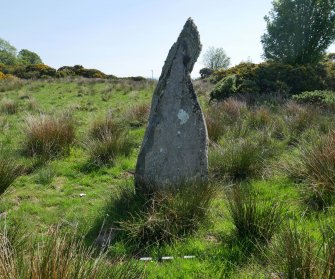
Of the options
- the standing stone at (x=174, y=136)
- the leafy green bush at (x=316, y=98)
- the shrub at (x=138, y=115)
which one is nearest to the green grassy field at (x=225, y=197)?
the standing stone at (x=174, y=136)

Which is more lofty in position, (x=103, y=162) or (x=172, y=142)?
(x=172, y=142)

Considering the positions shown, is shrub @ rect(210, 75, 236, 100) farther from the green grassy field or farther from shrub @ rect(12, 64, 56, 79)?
shrub @ rect(12, 64, 56, 79)

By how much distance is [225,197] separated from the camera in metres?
4.79

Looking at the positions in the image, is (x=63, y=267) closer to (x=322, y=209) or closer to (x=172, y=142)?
(x=172, y=142)

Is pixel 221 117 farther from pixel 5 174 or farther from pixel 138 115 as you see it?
pixel 5 174

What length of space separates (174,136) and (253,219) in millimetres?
1608

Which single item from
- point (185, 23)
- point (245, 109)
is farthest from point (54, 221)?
point (245, 109)

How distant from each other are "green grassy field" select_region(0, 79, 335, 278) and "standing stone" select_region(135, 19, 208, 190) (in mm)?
425

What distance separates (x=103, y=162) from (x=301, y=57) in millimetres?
20910

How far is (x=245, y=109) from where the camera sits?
34.7 feet

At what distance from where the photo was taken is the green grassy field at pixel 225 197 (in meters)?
3.31

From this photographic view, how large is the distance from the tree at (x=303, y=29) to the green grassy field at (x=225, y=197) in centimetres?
1609

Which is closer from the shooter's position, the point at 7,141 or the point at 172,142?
the point at 172,142

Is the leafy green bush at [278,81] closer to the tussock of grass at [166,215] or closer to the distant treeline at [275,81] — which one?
the distant treeline at [275,81]
